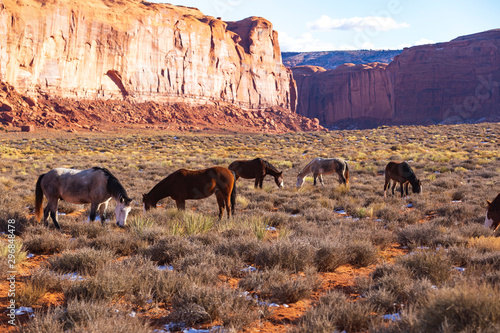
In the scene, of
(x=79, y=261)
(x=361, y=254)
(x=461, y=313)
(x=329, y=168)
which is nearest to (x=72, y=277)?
(x=79, y=261)

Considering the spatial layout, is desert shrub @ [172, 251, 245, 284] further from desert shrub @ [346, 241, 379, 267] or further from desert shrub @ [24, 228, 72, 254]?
desert shrub @ [24, 228, 72, 254]

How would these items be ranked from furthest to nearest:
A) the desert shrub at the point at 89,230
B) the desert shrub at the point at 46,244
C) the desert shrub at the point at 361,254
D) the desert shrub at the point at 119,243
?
the desert shrub at the point at 89,230 → the desert shrub at the point at 46,244 → the desert shrub at the point at 119,243 → the desert shrub at the point at 361,254

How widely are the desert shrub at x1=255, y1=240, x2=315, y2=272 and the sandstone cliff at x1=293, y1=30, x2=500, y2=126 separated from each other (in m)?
123

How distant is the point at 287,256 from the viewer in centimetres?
572

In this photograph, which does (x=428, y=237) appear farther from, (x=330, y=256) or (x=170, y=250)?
(x=170, y=250)

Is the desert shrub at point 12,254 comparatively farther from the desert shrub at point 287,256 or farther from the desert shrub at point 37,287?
the desert shrub at point 287,256

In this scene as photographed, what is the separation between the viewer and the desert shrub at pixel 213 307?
388 cm

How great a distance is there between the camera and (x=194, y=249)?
6168 mm

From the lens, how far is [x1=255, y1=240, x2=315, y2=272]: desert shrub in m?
5.65

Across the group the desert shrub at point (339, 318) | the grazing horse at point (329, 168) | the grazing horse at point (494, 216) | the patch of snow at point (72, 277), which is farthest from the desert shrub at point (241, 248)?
the grazing horse at point (329, 168)

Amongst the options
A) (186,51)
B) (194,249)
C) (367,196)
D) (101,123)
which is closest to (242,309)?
(194,249)

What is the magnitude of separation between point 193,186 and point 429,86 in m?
131

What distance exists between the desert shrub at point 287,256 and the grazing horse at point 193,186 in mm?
3315

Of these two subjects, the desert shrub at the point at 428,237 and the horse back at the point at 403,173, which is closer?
the desert shrub at the point at 428,237
